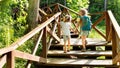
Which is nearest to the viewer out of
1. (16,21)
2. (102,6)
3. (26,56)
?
(26,56)

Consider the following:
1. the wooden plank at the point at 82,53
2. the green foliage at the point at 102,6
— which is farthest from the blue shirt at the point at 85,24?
the green foliage at the point at 102,6

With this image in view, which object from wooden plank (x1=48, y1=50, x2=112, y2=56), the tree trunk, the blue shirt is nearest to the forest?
the tree trunk

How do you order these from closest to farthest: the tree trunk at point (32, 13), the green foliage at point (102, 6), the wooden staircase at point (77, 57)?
the wooden staircase at point (77, 57)
the tree trunk at point (32, 13)
the green foliage at point (102, 6)

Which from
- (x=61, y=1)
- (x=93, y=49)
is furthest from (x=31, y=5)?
(x=61, y=1)

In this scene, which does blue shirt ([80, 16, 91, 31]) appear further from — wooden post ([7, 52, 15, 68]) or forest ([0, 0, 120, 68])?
wooden post ([7, 52, 15, 68])

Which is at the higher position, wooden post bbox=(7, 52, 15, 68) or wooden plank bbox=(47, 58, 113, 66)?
wooden post bbox=(7, 52, 15, 68)

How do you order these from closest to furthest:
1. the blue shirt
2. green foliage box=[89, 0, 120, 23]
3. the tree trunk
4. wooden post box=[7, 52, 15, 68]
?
1. wooden post box=[7, 52, 15, 68]
2. the blue shirt
3. the tree trunk
4. green foliage box=[89, 0, 120, 23]

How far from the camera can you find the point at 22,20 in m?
12.4

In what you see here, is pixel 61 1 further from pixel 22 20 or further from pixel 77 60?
pixel 77 60

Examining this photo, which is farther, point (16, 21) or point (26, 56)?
point (16, 21)

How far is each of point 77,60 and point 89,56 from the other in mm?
819

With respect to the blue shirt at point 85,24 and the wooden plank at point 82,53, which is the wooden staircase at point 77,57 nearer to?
the wooden plank at point 82,53

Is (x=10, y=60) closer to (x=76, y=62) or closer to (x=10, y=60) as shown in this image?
(x=10, y=60)

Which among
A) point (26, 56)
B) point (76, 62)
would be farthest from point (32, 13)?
point (26, 56)
